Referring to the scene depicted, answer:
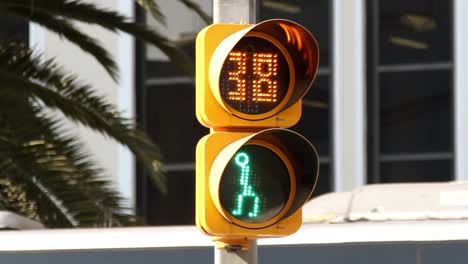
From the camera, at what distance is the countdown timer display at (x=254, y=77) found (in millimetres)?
5020

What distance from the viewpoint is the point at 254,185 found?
503 cm

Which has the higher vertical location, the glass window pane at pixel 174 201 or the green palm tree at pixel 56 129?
the green palm tree at pixel 56 129

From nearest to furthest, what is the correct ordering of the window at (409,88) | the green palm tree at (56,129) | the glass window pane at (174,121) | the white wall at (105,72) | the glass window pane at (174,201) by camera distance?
the green palm tree at (56,129), the white wall at (105,72), the window at (409,88), the glass window pane at (174,121), the glass window pane at (174,201)

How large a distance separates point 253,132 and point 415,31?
1351 centimetres

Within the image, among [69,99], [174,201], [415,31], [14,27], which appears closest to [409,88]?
[415,31]

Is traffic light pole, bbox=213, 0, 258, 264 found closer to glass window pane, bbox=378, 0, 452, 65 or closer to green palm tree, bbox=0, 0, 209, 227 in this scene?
green palm tree, bbox=0, 0, 209, 227

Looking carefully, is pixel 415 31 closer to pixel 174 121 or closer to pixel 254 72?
pixel 174 121

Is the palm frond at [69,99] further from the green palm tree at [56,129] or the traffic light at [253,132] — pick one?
the traffic light at [253,132]

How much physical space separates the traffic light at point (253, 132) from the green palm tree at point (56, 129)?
5.91 meters

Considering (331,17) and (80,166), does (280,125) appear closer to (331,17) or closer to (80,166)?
(80,166)

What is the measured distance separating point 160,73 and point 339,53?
2.42 m

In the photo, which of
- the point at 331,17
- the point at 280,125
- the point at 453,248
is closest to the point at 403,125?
the point at 331,17

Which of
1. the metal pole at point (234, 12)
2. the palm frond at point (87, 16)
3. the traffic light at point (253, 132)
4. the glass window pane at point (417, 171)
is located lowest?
the glass window pane at point (417, 171)

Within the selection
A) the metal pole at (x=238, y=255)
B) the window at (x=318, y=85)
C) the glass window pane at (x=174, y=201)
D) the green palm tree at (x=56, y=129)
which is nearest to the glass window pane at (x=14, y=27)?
the glass window pane at (x=174, y=201)
